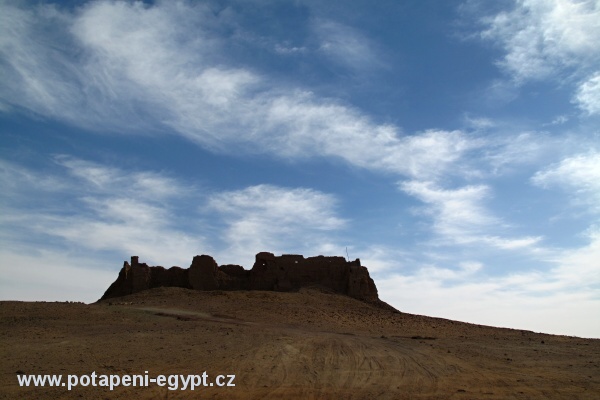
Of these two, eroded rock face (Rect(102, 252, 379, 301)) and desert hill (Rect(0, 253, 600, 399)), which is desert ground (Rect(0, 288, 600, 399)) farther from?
eroded rock face (Rect(102, 252, 379, 301))

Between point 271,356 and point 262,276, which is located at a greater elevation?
point 262,276

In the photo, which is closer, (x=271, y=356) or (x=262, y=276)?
(x=271, y=356)

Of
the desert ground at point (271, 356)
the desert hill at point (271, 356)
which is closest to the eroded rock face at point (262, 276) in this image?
the desert hill at point (271, 356)

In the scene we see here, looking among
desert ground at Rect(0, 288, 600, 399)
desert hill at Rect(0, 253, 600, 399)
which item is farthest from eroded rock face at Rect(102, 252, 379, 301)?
desert ground at Rect(0, 288, 600, 399)

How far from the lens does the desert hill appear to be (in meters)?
13.9

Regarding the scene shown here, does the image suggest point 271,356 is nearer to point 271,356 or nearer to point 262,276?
point 271,356

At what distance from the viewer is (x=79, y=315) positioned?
90.6 feet

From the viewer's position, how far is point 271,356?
18.6 meters

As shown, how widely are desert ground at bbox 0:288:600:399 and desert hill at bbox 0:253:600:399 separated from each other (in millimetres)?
38

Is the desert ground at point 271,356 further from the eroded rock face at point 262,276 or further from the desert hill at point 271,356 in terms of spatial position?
the eroded rock face at point 262,276

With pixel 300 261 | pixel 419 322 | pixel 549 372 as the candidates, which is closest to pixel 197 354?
pixel 549 372

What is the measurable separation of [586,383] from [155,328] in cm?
1789

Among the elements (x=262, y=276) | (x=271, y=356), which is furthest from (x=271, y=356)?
(x=262, y=276)

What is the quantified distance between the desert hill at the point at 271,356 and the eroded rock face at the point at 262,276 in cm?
774
